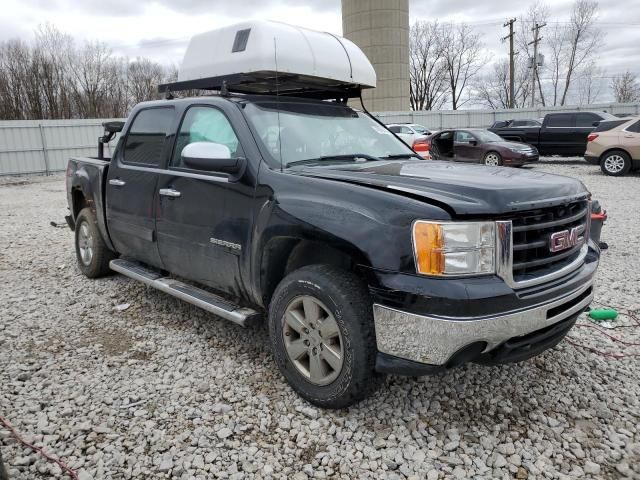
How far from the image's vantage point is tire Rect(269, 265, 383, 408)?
8.40ft

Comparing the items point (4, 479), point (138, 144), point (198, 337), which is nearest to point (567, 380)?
point (198, 337)

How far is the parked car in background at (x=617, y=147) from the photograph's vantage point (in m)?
13.6

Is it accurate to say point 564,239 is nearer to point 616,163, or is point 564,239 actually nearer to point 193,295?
point 193,295

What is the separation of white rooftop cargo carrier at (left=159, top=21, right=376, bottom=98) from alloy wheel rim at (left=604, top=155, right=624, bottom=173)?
476 inches

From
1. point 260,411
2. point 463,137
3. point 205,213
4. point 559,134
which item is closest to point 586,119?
point 559,134

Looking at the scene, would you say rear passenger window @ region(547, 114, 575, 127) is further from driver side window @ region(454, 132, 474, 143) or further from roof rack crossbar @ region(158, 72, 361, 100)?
roof rack crossbar @ region(158, 72, 361, 100)

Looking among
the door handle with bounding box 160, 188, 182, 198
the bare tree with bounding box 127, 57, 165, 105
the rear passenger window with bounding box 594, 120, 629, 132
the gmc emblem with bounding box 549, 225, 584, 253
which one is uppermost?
the bare tree with bounding box 127, 57, 165, 105

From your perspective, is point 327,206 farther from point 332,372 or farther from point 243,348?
point 243,348

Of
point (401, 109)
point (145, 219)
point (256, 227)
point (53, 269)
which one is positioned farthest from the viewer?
point (401, 109)

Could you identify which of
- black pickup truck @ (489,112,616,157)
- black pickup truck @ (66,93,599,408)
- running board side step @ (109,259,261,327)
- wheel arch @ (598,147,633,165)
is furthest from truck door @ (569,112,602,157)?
running board side step @ (109,259,261,327)

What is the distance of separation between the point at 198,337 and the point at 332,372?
154 cm

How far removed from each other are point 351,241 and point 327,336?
57 cm

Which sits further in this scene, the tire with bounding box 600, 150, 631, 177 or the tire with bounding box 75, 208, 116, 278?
the tire with bounding box 600, 150, 631, 177

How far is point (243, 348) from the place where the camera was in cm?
370
